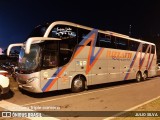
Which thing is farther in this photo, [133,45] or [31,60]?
[133,45]

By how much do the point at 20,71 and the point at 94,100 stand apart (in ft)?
13.5

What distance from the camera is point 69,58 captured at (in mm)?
11844

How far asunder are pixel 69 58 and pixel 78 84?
1.69 meters

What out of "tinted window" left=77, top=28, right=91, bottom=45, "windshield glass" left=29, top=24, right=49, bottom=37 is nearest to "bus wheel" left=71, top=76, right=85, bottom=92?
"tinted window" left=77, top=28, right=91, bottom=45

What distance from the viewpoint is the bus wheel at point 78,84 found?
12.3m

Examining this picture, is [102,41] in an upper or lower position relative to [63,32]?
lower

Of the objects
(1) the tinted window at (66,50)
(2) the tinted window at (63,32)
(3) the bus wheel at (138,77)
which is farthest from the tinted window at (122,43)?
(1) the tinted window at (66,50)

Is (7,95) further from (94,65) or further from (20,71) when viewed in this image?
(94,65)

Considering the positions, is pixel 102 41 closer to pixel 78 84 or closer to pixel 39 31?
pixel 78 84

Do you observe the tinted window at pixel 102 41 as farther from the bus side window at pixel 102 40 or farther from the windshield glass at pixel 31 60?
the windshield glass at pixel 31 60

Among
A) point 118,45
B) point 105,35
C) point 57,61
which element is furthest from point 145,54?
point 57,61

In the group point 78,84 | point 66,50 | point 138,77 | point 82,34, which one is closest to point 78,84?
point 78,84

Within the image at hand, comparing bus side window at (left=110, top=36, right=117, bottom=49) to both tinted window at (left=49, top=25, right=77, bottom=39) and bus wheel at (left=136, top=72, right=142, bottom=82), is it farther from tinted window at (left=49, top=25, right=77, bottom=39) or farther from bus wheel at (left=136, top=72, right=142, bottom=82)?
bus wheel at (left=136, top=72, right=142, bottom=82)

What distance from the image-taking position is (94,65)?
44.9 feet
